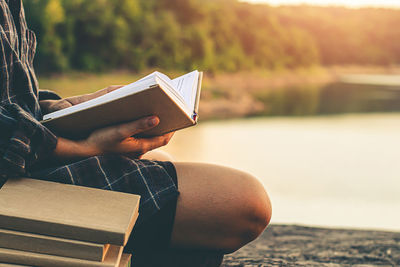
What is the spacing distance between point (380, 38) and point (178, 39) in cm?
3099

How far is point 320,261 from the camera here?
1393 mm

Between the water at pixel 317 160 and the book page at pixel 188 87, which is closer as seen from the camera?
the book page at pixel 188 87

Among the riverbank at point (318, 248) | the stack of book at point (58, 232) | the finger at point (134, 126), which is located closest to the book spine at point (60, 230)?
the stack of book at point (58, 232)

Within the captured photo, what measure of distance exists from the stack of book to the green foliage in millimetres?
19064

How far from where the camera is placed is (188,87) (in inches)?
37.8

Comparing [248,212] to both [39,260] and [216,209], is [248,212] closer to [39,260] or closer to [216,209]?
[216,209]

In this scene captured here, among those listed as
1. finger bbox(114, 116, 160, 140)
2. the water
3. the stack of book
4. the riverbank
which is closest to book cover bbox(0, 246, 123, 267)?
the stack of book

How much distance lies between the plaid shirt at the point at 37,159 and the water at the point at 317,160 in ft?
5.39

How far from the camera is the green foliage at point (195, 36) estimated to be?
801 inches

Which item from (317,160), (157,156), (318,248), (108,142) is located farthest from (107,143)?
(317,160)

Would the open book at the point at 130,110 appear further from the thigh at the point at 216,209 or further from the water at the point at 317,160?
the water at the point at 317,160

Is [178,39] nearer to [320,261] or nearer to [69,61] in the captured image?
[69,61]

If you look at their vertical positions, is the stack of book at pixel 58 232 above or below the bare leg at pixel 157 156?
below

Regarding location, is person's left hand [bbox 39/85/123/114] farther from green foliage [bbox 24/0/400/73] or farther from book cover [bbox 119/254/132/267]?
green foliage [bbox 24/0/400/73]
